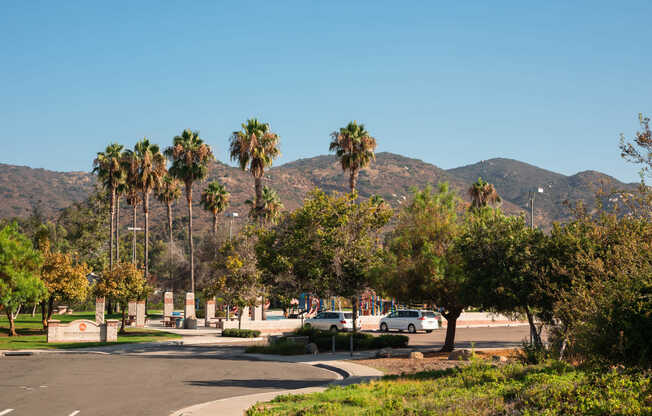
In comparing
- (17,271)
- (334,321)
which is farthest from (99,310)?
A: (334,321)

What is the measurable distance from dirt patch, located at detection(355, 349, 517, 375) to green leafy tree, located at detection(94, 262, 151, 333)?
2189 centimetres

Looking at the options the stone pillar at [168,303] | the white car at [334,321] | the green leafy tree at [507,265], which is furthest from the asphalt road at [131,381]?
the stone pillar at [168,303]

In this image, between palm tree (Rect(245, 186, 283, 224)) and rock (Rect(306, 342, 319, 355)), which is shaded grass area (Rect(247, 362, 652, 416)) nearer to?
rock (Rect(306, 342, 319, 355))

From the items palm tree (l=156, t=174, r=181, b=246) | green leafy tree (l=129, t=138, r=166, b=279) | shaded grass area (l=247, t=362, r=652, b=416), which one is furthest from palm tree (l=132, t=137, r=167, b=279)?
shaded grass area (l=247, t=362, r=652, b=416)

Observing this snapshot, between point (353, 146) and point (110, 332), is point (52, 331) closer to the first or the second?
point (110, 332)

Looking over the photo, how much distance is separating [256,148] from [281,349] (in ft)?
71.9

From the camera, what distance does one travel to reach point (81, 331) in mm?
37688

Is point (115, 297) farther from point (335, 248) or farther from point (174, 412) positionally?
Answer: point (174, 412)

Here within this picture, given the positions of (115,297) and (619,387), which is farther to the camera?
(115,297)

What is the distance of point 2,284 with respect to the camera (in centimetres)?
3731

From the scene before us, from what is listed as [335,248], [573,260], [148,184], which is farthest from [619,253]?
[148,184]

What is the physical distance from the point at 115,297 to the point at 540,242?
2987 cm

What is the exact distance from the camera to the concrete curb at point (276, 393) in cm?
1455

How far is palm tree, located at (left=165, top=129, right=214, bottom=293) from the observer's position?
55.7m
